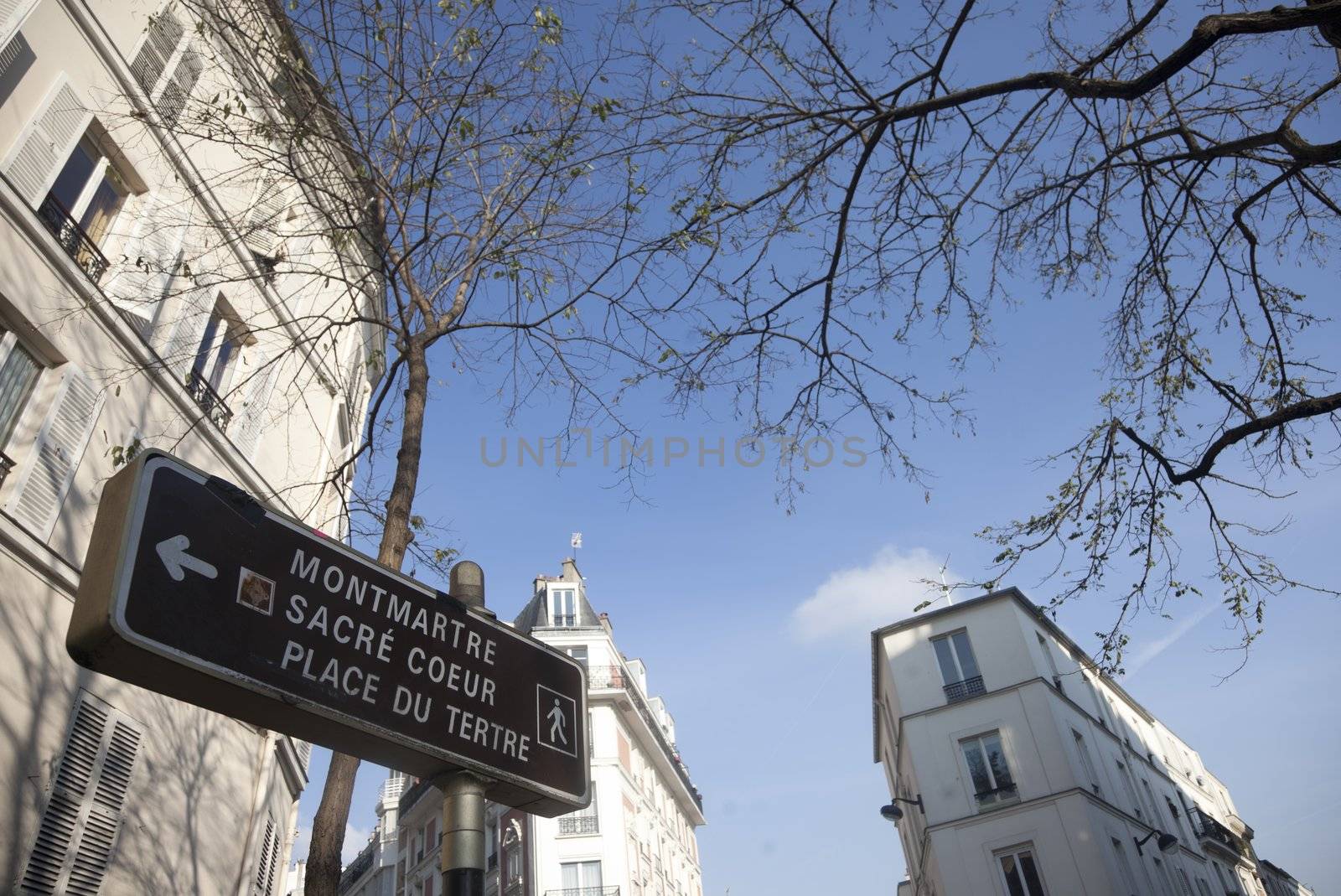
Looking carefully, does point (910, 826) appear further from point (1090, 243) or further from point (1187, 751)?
point (1090, 243)

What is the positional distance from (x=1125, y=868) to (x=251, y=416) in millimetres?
22127

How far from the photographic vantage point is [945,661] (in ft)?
81.9

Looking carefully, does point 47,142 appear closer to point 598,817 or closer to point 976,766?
point 976,766

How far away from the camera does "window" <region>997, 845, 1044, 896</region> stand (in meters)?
20.5

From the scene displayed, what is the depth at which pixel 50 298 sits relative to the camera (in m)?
8.46

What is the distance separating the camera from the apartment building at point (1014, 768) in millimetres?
20656

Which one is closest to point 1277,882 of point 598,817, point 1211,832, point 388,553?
point 1211,832

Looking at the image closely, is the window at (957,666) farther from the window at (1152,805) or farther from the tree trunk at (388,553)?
the tree trunk at (388,553)

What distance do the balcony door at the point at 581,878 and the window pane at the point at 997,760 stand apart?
13889 mm

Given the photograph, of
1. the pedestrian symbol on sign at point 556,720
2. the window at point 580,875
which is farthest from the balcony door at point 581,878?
the pedestrian symbol on sign at point 556,720

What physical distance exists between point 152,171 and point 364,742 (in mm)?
10974

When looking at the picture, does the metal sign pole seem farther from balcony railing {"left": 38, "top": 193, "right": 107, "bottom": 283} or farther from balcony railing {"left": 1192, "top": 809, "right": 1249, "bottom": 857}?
balcony railing {"left": 1192, "top": 809, "right": 1249, "bottom": 857}

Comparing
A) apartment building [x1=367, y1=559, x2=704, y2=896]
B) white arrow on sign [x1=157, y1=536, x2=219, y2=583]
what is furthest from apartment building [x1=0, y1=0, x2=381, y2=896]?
apartment building [x1=367, y1=559, x2=704, y2=896]

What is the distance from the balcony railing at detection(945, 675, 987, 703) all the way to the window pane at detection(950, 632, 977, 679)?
0.66 feet
